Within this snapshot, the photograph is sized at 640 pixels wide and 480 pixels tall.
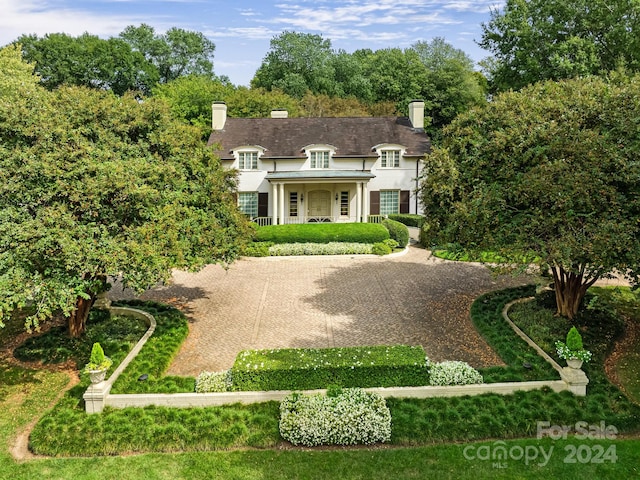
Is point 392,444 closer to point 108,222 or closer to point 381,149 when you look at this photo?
point 108,222

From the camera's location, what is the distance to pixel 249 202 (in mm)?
32250

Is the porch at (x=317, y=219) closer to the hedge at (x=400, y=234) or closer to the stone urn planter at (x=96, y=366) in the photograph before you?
the hedge at (x=400, y=234)

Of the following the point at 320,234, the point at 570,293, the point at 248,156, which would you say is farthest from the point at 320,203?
the point at 570,293

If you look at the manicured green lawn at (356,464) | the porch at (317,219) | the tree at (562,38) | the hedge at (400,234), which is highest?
the tree at (562,38)

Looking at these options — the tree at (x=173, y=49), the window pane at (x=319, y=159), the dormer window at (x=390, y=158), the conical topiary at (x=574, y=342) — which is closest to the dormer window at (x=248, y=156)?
the window pane at (x=319, y=159)

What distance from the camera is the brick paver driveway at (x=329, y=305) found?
45.4ft

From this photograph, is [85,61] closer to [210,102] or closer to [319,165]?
[210,102]

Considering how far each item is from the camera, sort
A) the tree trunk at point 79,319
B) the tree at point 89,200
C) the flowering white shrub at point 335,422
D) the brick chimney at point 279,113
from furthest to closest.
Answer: the brick chimney at point 279,113
the tree trunk at point 79,319
the tree at point 89,200
the flowering white shrub at point 335,422

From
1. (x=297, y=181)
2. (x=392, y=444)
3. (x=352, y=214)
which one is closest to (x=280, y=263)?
(x=297, y=181)

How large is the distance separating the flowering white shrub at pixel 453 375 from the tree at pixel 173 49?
65950 millimetres

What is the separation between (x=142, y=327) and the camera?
49.4ft

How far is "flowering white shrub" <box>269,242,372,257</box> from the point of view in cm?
2494

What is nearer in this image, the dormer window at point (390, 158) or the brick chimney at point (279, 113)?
the dormer window at point (390, 158)

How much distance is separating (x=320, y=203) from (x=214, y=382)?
2226cm
